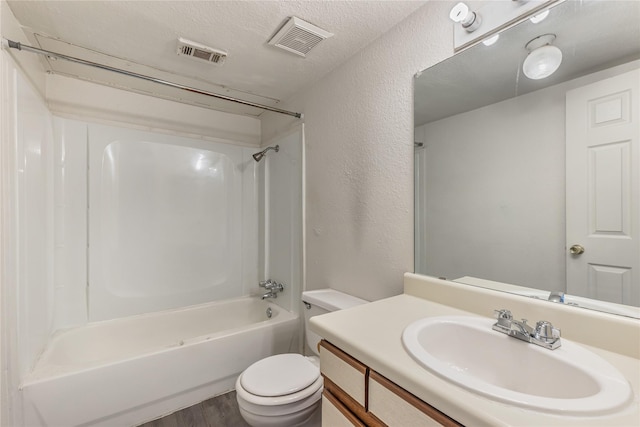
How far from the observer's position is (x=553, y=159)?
0.94 metres

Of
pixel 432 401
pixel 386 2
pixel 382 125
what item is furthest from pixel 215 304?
pixel 386 2

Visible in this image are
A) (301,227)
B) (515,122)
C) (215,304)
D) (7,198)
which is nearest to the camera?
(515,122)

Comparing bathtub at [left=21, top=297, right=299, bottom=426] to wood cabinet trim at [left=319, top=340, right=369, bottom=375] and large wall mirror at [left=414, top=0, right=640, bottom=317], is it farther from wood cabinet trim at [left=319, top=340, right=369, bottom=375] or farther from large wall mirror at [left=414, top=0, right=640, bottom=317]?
large wall mirror at [left=414, top=0, right=640, bottom=317]

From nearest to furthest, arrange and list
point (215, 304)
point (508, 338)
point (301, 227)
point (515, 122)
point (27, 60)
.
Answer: point (508, 338), point (515, 122), point (27, 60), point (301, 227), point (215, 304)

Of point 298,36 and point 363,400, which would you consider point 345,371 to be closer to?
point 363,400

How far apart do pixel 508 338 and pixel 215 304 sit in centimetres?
226

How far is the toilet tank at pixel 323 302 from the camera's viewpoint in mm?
1565

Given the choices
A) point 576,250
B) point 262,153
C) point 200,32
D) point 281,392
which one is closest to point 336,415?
point 281,392

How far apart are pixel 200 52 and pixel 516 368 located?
6.85 ft

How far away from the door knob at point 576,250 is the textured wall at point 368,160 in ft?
1.91

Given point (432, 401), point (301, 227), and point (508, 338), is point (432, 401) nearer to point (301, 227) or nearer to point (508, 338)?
point (508, 338)

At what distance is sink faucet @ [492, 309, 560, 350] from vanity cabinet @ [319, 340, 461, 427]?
0.40 m

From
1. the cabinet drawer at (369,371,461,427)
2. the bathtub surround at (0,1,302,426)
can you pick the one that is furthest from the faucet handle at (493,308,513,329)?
the bathtub surround at (0,1,302,426)

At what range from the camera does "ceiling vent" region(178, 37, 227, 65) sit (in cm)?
155
